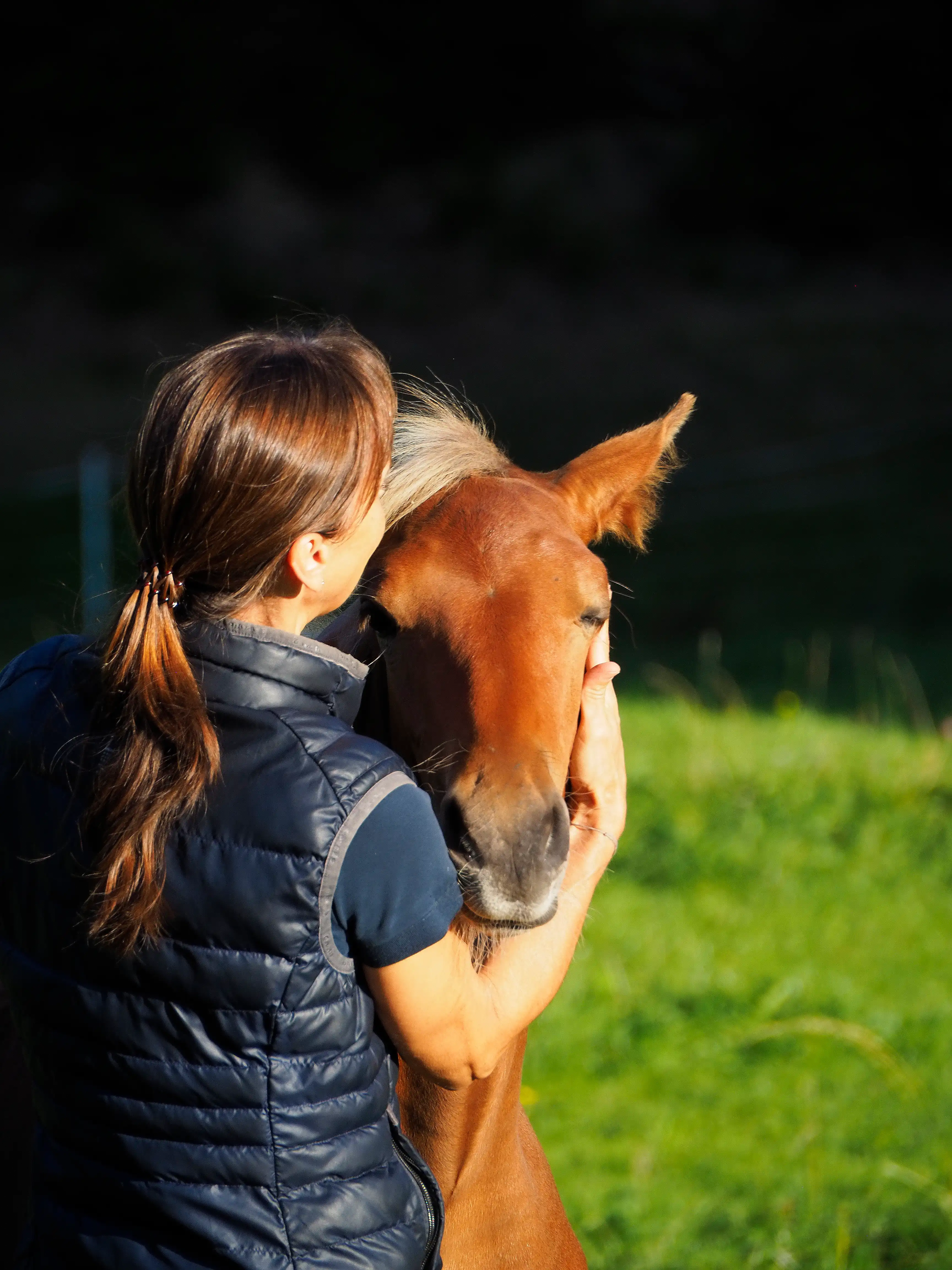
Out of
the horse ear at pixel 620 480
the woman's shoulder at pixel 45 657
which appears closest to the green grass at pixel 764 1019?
the horse ear at pixel 620 480

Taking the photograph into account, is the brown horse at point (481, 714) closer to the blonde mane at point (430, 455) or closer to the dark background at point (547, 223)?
the blonde mane at point (430, 455)

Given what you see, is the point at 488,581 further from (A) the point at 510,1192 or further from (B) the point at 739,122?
(B) the point at 739,122

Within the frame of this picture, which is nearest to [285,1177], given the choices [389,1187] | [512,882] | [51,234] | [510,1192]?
[389,1187]

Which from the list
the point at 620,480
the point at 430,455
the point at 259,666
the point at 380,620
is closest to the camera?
the point at 259,666

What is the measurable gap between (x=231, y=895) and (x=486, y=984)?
1.24 ft

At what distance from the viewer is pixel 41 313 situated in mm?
18594

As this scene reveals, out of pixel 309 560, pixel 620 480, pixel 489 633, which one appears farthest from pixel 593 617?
pixel 309 560

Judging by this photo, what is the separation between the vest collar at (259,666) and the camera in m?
1.38

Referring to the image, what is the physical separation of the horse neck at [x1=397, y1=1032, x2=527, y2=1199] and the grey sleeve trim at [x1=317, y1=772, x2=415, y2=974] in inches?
26.7

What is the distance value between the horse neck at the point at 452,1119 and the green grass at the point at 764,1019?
0.79 m

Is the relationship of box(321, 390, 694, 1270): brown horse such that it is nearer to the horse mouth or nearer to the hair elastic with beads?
the horse mouth

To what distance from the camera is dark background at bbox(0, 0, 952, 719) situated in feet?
53.9

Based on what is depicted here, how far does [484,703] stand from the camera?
1.82 metres

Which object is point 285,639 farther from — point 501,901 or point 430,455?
point 430,455
